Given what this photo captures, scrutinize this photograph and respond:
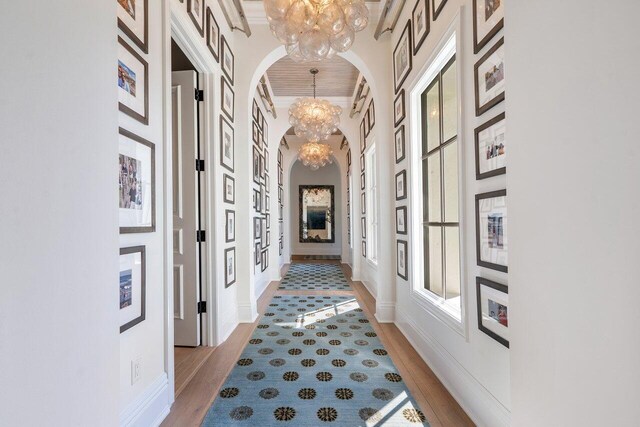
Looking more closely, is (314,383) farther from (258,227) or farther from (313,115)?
(313,115)

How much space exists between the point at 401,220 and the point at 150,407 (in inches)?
109

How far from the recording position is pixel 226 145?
341 centimetres

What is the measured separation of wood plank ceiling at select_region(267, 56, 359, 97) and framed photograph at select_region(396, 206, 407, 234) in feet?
8.87

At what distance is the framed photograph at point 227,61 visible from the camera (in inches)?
131

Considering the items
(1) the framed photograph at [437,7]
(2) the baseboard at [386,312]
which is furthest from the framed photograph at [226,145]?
(2) the baseboard at [386,312]

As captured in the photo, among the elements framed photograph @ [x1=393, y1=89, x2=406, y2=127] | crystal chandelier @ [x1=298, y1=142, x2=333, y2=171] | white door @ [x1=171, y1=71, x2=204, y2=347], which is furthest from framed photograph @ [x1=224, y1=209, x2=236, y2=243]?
crystal chandelier @ [x1=298, y1=142, x2=333, y2=171]

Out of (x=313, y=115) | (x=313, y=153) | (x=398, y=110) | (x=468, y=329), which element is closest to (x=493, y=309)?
(x=468, y=329)

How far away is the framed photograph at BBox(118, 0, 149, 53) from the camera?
1.59m

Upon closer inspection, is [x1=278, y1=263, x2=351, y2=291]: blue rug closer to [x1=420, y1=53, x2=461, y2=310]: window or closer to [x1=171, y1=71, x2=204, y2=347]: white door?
[x1=171, y1=71, x2=204, y2=347]: white door
